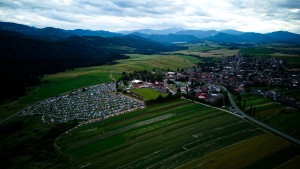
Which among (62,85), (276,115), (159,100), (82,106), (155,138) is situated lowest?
(82,106)

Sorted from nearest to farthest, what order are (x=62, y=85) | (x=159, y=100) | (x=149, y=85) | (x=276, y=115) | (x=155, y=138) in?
(x=155, y=138) < (x=276, y=115) < (x=159, y=100) < (x=149, y=85) < (x=62, y=85)

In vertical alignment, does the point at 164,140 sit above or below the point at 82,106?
above

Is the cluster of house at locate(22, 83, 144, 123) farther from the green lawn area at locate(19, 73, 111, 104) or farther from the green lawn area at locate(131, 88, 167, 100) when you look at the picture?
the green lawn area at locate(19, 73, 111, 104)

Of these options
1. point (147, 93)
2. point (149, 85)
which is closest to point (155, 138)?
point (147, 93)

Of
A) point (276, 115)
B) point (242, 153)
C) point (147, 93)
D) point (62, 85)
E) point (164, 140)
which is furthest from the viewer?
point (62, 85)

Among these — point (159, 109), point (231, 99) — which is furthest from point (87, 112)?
point (231, 99)

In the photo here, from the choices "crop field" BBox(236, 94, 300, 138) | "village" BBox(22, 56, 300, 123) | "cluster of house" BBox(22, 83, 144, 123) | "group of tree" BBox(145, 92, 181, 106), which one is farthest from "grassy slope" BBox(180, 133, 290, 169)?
"cluster of house" BBox(22, 83, 144, 123)

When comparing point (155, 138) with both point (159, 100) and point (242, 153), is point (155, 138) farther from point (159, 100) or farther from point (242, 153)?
point (159, 100)

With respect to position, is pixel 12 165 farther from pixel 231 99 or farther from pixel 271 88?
pixel 271 88
